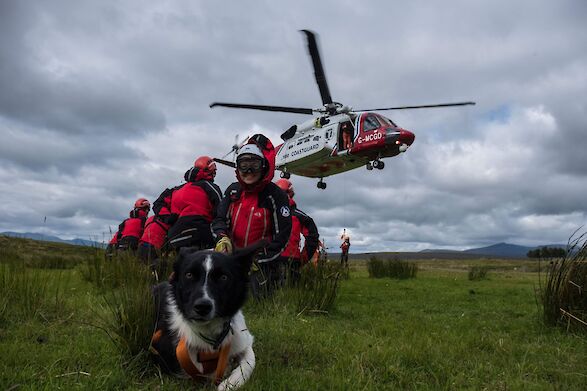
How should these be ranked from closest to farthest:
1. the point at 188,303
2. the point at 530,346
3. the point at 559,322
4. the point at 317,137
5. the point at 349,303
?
1. the point at 188,303
2. the point at 530,346
3. the point at 559,322
4. the point at 349,303
5. the point at 317,137

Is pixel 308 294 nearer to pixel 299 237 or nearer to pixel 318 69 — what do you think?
pixel 299 237

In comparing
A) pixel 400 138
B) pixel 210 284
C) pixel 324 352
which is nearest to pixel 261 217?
pixel 324 352

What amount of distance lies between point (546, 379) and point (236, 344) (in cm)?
274

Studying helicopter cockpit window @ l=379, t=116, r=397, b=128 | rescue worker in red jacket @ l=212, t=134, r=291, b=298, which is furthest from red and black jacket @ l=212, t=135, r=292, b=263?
helicopter cockpit window @ l=379, t=116, r=397, b=128

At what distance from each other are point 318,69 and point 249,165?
19352mm

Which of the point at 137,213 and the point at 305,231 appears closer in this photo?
the point at 305,231

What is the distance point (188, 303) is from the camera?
3418 millimetres

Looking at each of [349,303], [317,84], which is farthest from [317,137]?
[349,303]

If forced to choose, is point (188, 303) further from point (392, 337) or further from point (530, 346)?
point (530, 346)

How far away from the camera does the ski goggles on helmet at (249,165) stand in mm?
6570

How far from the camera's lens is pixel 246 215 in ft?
22.6

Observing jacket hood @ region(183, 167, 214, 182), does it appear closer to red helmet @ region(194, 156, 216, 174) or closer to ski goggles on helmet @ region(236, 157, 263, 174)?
red helmet @ region(194, 156, 216, 174)

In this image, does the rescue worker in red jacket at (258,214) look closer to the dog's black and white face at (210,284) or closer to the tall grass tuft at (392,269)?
the dog's black and white face at (210,284)

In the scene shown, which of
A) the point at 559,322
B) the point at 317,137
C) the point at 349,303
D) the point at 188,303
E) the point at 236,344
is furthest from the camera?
the point at 317,137
